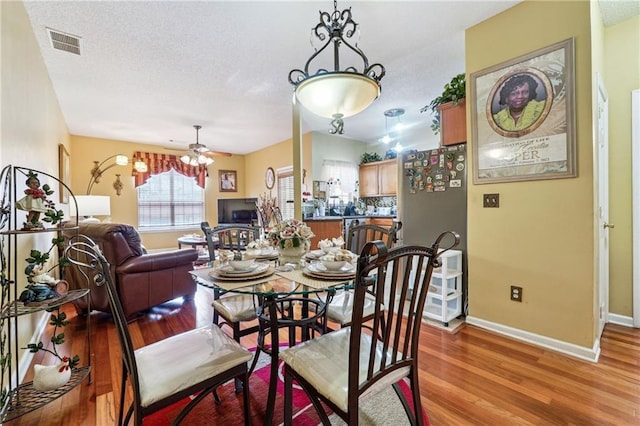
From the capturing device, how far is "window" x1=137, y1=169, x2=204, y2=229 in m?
6.58

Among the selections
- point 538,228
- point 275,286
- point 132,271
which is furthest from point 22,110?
point 538,228

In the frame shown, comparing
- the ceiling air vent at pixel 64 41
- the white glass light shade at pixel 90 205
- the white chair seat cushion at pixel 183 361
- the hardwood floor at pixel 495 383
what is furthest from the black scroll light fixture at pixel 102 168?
the white chair seat cushion at pixel 183 361

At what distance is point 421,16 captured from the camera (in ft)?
7.73

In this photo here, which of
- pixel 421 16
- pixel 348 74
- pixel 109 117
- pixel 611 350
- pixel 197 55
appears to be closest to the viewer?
pixel 348 74

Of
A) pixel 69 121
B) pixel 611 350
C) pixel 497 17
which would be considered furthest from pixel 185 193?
pixel 611 350

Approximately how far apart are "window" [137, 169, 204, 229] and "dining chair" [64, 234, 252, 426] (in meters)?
6.07

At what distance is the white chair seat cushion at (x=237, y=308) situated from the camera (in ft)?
5.89

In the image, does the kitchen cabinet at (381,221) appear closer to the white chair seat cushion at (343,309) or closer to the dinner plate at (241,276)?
the white chair seat cushion at (343,309)

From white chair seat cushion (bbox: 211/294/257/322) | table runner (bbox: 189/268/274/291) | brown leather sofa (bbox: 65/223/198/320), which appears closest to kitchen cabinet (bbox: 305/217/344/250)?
brown leather sofa (bbox: 65/223/198/320)

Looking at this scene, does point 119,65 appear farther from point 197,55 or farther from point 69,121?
point 69,121

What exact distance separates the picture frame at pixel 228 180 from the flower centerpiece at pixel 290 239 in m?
6.28

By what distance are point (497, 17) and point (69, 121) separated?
20.3ft

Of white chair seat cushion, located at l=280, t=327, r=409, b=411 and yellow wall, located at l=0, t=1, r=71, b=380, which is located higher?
yellow wall, located at l=0, t=1, r=71, b=380

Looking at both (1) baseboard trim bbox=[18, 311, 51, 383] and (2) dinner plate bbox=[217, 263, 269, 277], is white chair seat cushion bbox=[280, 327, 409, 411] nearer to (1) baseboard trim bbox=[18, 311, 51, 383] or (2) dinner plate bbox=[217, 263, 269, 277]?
(2) dinner plate bbox=[217, 263, 269, 277]
